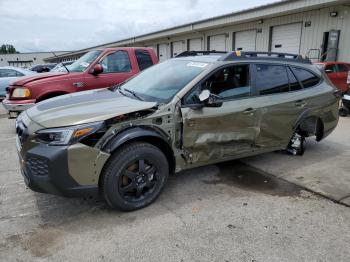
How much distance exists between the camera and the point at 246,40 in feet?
58.6

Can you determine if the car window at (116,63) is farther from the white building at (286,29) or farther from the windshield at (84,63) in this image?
the white building at (286,29)

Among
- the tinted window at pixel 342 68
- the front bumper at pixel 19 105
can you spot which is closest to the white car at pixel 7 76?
the front bumper at pixel 19 105

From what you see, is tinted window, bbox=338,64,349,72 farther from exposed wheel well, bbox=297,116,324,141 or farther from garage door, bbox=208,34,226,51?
garage door, bbox=208,34,226,51

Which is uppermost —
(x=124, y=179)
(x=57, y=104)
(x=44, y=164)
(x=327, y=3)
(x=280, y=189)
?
(x=327, y=3)

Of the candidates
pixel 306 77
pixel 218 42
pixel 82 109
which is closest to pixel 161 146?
pixel 82 109

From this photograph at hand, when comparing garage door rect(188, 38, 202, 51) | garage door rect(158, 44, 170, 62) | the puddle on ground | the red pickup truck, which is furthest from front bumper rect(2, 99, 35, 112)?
garage door rect(158, 44, 170, 62)

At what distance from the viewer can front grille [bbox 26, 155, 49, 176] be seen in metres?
2.94

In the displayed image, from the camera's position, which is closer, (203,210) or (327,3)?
(203,210)

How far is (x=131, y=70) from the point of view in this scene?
24.4 feet

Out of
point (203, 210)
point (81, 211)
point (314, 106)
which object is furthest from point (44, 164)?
point (314, 106)

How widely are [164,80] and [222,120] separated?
0.94m

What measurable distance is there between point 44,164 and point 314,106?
4095 millimetres

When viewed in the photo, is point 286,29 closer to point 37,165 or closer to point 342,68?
point 342,68

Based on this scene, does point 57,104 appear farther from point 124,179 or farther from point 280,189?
point 280,189
